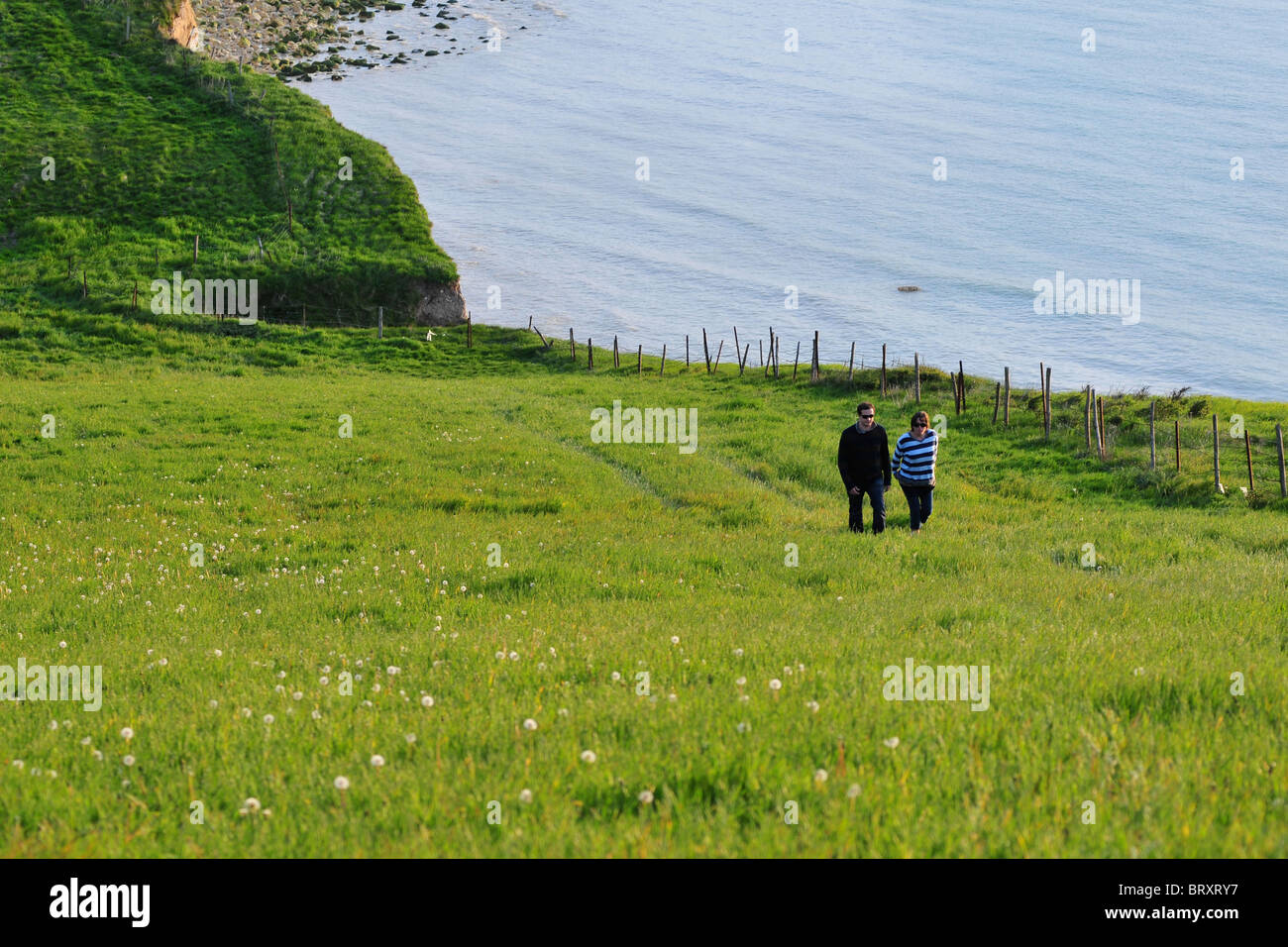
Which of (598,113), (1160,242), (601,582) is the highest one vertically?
(598,113)

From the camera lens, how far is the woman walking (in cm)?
1869

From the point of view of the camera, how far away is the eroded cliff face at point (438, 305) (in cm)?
6562

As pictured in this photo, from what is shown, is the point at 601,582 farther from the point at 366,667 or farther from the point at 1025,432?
the point at 1025,432

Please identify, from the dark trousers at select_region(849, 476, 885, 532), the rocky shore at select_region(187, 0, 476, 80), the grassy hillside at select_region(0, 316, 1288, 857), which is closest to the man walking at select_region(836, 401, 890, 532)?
the dark trousers at select_region(849, 476, 885, 532)

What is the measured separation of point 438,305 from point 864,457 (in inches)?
2042

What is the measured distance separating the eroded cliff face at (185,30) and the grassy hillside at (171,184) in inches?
88.7

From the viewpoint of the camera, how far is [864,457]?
18.8 meters

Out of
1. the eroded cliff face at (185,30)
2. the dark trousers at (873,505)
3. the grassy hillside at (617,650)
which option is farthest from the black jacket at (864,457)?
the eroded cliff face at (185,30)

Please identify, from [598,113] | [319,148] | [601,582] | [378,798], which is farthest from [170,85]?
[378,798]

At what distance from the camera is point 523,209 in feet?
343

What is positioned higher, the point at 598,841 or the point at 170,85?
the point at 170,85

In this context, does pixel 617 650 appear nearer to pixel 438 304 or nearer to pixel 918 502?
pixel 918 502

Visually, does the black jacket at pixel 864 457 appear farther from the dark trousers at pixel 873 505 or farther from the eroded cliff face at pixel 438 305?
the eroded cliff face at pixel 438 305
